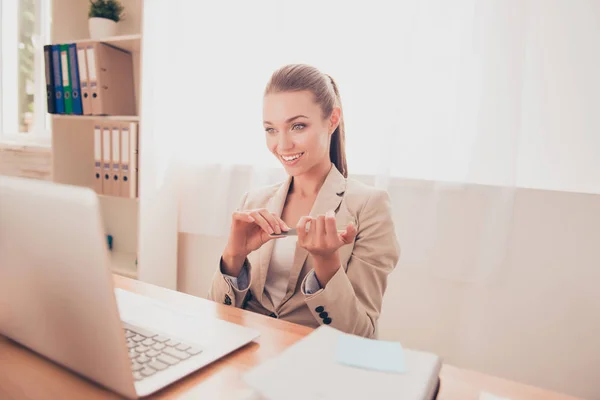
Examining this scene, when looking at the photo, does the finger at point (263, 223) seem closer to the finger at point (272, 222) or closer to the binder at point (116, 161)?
the finger at point (272, 222)

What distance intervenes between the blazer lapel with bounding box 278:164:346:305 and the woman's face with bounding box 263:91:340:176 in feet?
0.23

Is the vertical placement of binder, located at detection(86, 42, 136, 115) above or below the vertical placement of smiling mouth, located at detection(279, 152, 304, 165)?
above

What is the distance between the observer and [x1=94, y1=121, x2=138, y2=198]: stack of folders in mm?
2064

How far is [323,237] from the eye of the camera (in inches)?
35.6

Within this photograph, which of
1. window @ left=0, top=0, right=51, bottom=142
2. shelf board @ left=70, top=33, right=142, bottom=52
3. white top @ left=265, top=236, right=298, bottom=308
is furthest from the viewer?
window @ left=0, top=0, right=51, bottom=142

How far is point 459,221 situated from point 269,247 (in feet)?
2.69

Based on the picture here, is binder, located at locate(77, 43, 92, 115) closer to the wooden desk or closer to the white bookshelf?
the white bookshelf

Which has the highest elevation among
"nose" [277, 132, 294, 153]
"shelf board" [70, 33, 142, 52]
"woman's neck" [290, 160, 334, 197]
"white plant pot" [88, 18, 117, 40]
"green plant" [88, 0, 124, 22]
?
"green plant" [88, 0, 124, 22]

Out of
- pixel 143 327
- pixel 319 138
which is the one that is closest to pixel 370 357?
pixel 143 327

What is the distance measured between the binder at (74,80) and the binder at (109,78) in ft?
0.31

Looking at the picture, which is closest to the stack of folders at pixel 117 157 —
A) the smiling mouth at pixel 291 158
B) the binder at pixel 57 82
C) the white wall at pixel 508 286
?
the binder at pixel 57 82

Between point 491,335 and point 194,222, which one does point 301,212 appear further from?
point 194,222

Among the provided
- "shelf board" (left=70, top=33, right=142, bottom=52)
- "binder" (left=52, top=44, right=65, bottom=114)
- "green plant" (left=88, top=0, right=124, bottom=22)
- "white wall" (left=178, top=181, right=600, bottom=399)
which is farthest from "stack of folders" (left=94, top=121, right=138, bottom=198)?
"white wall" (left=178, top=181, right=600, bottom=399)

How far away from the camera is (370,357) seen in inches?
21.8
